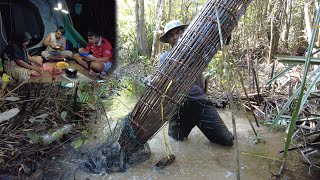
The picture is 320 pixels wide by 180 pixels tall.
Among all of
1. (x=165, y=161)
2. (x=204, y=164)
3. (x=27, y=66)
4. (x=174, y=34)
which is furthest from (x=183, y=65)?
(x=27, y=66)

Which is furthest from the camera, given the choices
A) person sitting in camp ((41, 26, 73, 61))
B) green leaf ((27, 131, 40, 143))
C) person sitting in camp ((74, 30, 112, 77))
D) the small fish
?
person sitting in camp ((74, 30, 112, 77))

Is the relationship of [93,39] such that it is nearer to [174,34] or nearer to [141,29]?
[174,34]

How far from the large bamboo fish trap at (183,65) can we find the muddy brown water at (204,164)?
24 cm

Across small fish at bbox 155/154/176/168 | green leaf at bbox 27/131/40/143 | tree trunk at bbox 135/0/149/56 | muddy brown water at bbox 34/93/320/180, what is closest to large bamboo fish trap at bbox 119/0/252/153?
muddy brown water at bbox 34/93/320/180

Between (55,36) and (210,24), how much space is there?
88.7 inches

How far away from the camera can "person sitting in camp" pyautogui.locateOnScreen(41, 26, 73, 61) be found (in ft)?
12.5


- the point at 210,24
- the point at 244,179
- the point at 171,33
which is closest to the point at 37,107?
the point at 171,33

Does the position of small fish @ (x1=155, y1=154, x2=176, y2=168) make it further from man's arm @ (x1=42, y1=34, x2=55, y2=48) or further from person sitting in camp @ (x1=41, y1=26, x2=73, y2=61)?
man's arm @ (x1=42, y1=34, x2=55, y2=48)

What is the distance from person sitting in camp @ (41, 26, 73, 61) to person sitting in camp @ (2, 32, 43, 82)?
0.13m

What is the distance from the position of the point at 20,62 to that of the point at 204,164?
264 centimetres

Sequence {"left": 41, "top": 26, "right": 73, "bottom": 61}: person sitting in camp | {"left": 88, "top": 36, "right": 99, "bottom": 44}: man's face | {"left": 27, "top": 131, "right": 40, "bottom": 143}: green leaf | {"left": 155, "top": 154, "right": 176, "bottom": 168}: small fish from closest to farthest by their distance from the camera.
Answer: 1. {"left": 27, "top": 131, "right": 40, "bottom": 143}: green leaf
2. {"left": 155, "top": 154, "right": 176, "bottom": 168}: small fish
3. {"left": 41, "top": 26, "right": 73, "bottom": 61}: person sitting in camp
4. {"left": 88, "top": 36, "right": 99, "bottom": 44}: man's face

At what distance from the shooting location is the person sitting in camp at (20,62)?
3.68 meters

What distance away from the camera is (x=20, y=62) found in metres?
3.77

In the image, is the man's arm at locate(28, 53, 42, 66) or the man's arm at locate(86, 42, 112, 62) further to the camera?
the man's arm at locate(86, 42, 112, 62)
